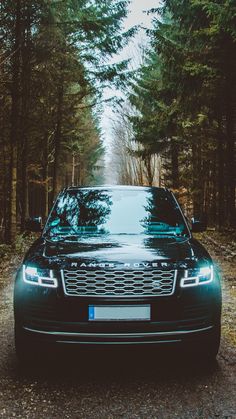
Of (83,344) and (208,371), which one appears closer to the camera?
(83,344)

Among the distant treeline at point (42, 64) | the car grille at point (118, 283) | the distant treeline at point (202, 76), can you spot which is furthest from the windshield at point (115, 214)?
the distant treeline at point (42, 64)

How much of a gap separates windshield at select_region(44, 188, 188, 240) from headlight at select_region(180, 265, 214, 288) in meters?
1.04

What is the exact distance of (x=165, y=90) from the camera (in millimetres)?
19562

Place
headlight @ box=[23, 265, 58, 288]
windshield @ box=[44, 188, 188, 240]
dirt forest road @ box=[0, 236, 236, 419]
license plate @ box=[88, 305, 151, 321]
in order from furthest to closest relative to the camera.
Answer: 1. windshield @ box=[44, 188, 188, 240]
2. headlight @ box=[23, 265, 58, 288]
3. license plate @ box=[88, 305, 151, 321]
4. dirt forest road @ box=[0, 236, 236, 419]

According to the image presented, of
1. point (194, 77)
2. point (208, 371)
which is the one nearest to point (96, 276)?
point (208, 371)

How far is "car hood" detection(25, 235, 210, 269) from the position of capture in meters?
4.27

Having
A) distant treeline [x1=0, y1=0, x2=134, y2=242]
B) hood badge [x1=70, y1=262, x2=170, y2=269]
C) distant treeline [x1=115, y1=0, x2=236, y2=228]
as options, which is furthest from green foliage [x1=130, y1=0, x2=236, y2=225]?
hood badge [x1=70, y1=262, x2=170, y2=269]

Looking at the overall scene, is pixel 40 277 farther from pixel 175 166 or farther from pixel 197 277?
pixel 175 166

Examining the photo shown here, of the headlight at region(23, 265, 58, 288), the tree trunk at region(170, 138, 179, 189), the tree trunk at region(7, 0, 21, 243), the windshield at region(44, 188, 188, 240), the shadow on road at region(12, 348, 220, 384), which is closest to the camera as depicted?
the headlight at region(23, 265, 58, 288)

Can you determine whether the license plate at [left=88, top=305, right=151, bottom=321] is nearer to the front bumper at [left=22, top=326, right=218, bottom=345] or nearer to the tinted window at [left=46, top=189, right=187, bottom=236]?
the front bumper at [left=22, top=326, right=218, bottom=345]

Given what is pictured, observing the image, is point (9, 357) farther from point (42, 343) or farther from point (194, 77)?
point (194, 77)

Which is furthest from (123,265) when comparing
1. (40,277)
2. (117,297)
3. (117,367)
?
(117,367)

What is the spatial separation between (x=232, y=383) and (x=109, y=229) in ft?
6.78

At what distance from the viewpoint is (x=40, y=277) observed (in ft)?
14.1
